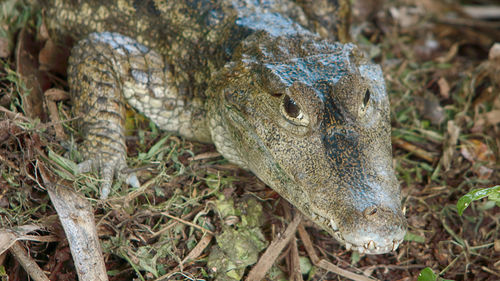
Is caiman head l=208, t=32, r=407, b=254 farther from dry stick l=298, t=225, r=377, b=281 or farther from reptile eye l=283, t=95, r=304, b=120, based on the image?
dry stick l=298, t=225, r=377, b=281

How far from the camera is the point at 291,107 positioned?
2.24 metres

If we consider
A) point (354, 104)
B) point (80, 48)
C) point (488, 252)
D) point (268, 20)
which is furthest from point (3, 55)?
point (488, 252)

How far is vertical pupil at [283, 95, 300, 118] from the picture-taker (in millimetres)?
2221

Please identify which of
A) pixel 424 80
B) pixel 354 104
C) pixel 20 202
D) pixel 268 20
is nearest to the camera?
pixel 354 104

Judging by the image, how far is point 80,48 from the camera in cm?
311

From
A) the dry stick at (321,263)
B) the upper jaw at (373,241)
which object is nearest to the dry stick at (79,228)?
the dry stick at (321,263)

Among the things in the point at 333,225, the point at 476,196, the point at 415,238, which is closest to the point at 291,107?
the point at 333,225

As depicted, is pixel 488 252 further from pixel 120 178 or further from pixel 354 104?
pixel 120 178

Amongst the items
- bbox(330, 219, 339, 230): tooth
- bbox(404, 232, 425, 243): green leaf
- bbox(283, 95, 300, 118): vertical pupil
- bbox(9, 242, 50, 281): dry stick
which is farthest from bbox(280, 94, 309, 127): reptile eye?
bbox(9, 242, 50, 281): dry stick

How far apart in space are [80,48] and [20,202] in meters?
1.16

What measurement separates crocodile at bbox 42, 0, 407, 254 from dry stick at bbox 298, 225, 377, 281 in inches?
18.5

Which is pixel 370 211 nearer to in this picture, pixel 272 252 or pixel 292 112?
pixel 292 112

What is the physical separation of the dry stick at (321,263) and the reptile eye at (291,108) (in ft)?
2.71

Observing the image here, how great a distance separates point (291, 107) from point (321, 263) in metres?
0.99
